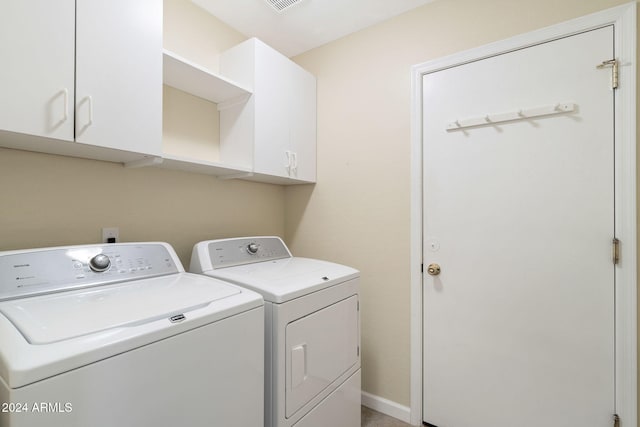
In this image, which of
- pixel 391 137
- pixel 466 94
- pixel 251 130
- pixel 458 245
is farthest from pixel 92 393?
pixel 466 94

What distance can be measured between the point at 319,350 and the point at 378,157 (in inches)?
50.3

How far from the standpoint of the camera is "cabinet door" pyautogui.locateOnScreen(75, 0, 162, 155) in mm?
1098

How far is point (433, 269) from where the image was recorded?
1815mm

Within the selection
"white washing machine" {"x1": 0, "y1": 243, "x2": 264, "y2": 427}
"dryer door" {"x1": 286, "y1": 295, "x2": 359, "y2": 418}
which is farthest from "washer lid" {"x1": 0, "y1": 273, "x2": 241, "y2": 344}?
"dryer door" {"x1": 286, "y1": 295, "x2": 359, "y2": 418}

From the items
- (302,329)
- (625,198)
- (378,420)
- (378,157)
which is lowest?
(378,420)

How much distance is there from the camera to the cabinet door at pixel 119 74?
1.10 m

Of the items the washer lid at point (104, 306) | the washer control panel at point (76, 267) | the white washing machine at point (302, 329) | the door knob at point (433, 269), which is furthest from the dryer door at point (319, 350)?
the washer control panel at point (76, 267)

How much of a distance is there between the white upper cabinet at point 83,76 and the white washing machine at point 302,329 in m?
0.70

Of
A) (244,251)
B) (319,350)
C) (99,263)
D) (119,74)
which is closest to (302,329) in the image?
(319,350)

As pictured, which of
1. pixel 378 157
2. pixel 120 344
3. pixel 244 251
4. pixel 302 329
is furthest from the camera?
pixel 378 157

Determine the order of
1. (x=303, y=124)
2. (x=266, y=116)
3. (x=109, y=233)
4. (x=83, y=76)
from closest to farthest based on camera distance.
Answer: (x=83, y=76) → (x=109, y=233) → (x=266, y=116) → (x=303, y=124)

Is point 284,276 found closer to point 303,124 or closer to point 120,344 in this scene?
point 120,344

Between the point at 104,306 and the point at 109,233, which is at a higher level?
the point at 109,233

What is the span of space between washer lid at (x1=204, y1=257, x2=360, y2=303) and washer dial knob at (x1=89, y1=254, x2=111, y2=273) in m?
0.43
